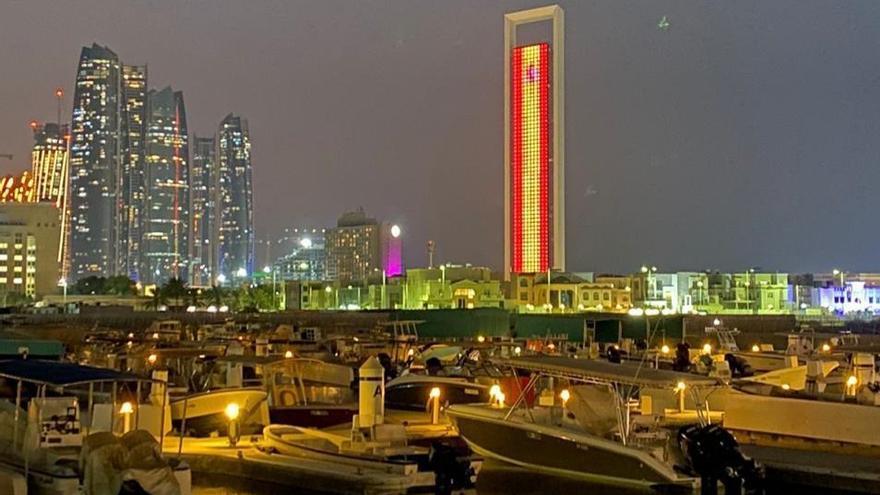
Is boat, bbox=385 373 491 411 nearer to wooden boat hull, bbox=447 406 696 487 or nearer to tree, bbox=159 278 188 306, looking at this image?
wooden boat hull, bbox=447 406 696 487

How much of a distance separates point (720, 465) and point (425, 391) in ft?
41.2

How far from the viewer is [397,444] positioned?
71.5ft

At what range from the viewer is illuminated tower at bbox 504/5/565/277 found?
13812 centimetres

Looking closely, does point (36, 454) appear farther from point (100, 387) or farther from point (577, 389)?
point (577, 389)

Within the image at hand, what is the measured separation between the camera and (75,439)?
21.0 meters

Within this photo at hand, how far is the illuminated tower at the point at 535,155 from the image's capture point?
138m

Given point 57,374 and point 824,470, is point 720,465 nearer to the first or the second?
point 824,470

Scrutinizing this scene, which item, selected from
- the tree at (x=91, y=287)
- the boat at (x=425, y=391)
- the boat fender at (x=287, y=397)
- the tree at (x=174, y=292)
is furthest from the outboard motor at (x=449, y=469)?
the tree at (x=91, y=287)

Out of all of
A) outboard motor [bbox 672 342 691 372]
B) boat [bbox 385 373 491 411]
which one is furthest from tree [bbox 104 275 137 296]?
boat [bbox 385 373 491 411]

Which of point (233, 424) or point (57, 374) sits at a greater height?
point (57, 374)

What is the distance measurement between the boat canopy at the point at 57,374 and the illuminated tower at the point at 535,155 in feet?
396

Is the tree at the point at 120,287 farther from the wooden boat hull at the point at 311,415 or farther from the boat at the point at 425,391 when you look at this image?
the wooden boat hull at the point at 311,415

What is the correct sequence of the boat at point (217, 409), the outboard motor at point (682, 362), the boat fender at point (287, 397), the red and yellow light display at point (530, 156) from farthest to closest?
the red and yellow light display at point (530, 156) < the outboard motor at point (682, 362) < the boat fender at point (287, 397) < the boat at point (217, 409)

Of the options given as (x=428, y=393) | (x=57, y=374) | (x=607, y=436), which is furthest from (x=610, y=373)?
(x=428, y=393)
